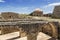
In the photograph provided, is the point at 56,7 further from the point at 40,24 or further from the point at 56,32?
the point at 40,24

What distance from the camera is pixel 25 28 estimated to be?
12930 millimetres

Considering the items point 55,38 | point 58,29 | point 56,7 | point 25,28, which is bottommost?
point 55,38

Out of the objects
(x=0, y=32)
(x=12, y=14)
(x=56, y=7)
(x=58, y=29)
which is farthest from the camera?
(x=56, y=7)

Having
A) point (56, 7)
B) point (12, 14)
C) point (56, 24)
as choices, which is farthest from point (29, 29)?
point (56, 7)

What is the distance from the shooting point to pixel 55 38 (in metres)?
18.2

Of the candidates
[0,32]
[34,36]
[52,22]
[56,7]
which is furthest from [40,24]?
[56,7]

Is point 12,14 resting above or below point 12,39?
above

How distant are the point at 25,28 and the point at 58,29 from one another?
7161 millimetres

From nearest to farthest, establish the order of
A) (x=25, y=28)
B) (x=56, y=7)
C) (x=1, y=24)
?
1. (x=1, y=24)
2. (x=25, y=28)
3. (x=56, y=7)

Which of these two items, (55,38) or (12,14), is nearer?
(55,38)

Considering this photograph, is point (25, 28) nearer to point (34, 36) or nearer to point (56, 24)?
point (34, 36)

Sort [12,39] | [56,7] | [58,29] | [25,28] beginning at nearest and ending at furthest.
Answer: [25,28] → [12,39] → [58,29] → [56,7]

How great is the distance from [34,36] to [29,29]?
3.94 ft

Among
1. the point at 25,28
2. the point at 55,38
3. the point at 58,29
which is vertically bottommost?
the point at 55,38
